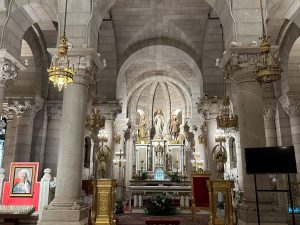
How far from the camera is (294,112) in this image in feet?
34.9

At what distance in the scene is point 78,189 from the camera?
672cm

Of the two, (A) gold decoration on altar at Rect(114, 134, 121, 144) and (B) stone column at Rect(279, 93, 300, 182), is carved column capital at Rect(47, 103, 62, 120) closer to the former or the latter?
(A) gold decoration on altar at Rect(114, 134, 121, 144)

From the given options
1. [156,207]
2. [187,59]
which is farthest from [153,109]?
[156,207]

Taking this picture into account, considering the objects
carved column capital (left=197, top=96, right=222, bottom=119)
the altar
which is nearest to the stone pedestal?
carved column capital (left=197, top=96, right=222, bottom=119)

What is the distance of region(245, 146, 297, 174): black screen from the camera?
5.27 m

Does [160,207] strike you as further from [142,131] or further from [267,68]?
[142,131]

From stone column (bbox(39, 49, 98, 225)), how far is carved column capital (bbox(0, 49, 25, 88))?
178 cm

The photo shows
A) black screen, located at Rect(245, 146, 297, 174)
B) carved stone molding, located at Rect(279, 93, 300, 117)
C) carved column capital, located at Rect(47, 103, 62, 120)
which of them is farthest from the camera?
carved column capital, located at Rect(47, 103, 62, 120)

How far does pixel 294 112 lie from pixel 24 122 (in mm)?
10662

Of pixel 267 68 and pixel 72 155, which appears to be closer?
pixel 267 68

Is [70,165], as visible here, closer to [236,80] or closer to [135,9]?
[236,80]

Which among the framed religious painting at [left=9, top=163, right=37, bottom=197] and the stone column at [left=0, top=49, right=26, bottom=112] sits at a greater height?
the stone column at [left=0, top=49, right=26, bottom=112]

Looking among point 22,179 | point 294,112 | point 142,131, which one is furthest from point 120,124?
point 22,179

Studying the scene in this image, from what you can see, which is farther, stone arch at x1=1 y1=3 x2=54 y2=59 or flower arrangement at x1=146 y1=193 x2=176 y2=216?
flower arrangement at x1=146 y1=193 x2=176 y2=216
